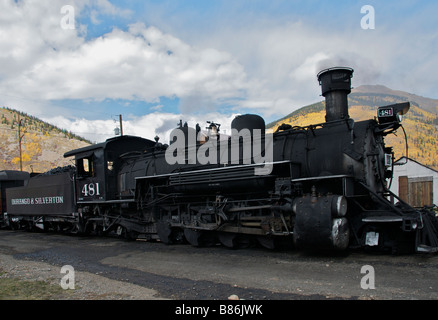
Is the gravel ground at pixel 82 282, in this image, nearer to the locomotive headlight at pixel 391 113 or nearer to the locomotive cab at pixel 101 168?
the locomotive cab at pixel 101 168

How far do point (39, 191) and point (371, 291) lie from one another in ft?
52.0

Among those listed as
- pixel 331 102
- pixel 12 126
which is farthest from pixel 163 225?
pixel 12 126

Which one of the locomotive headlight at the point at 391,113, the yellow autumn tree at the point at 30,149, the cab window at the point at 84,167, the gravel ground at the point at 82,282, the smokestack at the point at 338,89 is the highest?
the yellow autumn tree at the point at 30,149

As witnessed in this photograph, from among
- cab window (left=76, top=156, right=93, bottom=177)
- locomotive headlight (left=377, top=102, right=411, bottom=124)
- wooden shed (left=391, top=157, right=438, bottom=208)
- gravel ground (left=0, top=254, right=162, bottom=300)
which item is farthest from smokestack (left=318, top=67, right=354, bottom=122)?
wooden shed (left=391, top=157, right=438, bottom=208)

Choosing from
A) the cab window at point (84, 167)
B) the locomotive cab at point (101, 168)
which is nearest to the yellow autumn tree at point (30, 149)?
the cab window at point (84, 167)

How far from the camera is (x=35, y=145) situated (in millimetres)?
60469

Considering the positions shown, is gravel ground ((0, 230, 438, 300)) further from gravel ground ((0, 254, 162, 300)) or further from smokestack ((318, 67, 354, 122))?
smokestack ((318, 67, 354, 122))

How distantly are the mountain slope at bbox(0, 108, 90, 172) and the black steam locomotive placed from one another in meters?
46.8

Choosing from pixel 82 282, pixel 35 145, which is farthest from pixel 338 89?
pixel 35 145

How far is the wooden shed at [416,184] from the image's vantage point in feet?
57.7

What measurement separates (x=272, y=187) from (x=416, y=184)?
13.5 metres

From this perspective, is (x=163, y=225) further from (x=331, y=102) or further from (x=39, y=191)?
(x=39, y=191)

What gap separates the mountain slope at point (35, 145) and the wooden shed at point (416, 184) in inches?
1932

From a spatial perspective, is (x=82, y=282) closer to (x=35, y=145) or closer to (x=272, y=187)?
(x=272, y=187)
